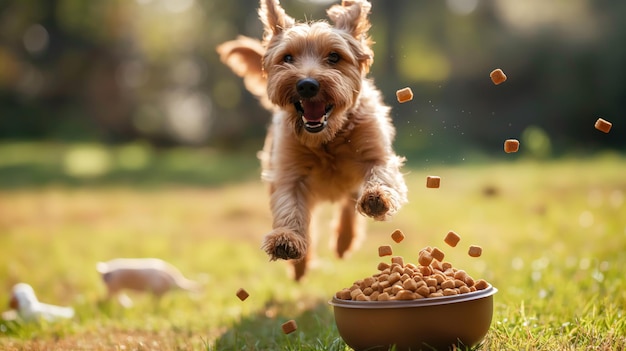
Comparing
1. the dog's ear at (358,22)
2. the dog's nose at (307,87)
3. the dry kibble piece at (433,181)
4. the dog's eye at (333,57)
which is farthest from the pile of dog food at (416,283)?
the dog's ear at (358,22)

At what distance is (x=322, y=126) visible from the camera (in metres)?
3.95

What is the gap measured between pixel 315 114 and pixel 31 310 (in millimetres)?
2533

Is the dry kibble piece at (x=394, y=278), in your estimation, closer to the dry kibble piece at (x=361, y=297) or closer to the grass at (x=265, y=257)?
the dry kibble piece at (x=361, y=297)

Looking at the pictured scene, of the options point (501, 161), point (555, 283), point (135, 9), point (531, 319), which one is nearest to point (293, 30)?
point (531, 319)

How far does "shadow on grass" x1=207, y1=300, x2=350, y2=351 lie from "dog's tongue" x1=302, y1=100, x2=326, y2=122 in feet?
3.99

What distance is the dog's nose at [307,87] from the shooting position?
3.80 metres

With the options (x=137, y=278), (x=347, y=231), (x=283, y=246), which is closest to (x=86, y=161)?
(x=137, y=278)

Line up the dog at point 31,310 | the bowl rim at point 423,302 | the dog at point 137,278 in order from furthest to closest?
the dog at point 137,278 → the dog at point 31,310 → the bowl rim at point 423,302

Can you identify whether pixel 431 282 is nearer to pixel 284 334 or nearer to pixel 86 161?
pixel 284 334

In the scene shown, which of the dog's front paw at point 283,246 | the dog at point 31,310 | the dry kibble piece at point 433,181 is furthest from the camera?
the dog at point 31,310

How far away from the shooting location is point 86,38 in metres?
23.6

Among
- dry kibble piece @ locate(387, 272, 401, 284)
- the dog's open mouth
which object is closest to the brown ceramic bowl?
dry kibble piece @ locate(387, 272, 401, 284)

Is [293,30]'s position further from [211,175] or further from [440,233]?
[211,175]

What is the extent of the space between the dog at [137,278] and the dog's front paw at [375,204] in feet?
8.83
